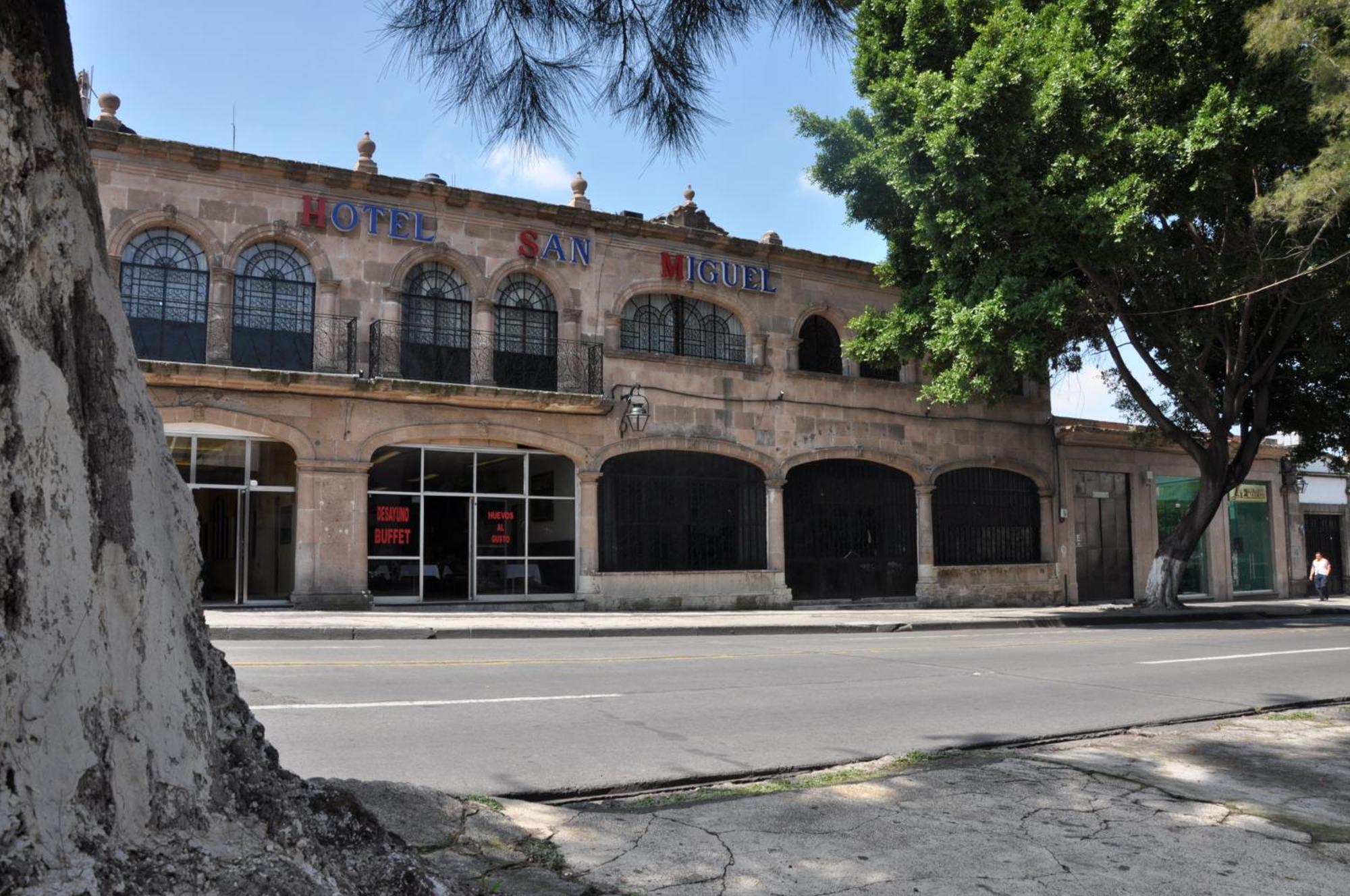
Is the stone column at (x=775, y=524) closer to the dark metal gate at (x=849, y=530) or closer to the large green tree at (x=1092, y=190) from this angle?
the dark metal gate at (x=849, y=530)

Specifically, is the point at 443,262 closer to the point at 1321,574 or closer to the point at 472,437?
the point at 472,437

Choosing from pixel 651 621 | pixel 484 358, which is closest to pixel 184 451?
pixel 484 358

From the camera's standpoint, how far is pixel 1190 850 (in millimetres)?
4445

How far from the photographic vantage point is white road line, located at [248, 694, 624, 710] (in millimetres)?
7645

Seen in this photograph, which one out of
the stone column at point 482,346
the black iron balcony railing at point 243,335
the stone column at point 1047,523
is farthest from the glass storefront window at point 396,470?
the stone column at point 1047,523

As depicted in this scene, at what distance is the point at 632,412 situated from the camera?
21156 mm

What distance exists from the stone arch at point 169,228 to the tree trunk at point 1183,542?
19.5 meters

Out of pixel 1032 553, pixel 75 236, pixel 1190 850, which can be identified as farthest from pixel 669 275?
pixel 75 236

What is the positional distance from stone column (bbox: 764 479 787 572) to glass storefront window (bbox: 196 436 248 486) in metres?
10.7

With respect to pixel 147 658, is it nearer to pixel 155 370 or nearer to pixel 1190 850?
pixel 1190 850

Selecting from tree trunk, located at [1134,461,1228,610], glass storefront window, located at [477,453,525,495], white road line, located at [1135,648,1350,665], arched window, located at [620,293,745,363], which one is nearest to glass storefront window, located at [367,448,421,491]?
glass storefront window, located at [477,453,525,495]

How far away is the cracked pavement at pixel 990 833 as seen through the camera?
13.0 ft

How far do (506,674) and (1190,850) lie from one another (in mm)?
6828

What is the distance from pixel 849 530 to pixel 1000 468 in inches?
200
